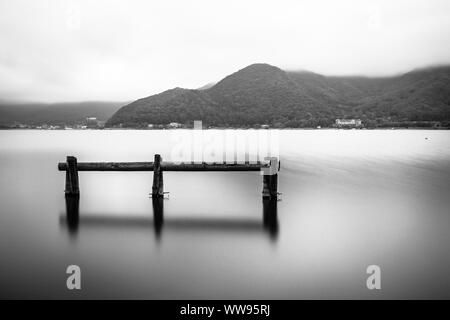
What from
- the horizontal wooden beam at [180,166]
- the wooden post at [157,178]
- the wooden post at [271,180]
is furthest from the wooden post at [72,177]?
the wooden post at [271,180]

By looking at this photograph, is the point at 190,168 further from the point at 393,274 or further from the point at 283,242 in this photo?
the point at 393,274

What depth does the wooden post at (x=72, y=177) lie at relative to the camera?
16375 mm

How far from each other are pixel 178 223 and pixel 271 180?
4.92m

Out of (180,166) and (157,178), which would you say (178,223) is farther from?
(157,178)

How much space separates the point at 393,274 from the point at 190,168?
862cm

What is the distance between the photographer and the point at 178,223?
14.2m

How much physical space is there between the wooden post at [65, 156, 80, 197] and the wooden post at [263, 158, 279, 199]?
8.03 m

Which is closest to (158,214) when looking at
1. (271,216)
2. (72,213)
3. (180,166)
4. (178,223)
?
(178,223)

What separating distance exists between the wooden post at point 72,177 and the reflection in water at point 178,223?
6.04 ft

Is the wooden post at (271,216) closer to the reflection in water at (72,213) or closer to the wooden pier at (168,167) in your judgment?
the wooden pier at (168,167)

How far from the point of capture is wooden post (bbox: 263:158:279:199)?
51.2 ft

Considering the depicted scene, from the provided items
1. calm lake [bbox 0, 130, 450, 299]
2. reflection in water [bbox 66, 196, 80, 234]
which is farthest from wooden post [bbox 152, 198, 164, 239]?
reflection in water [bbox 66, 196, 80, 234]
